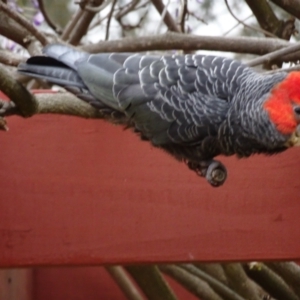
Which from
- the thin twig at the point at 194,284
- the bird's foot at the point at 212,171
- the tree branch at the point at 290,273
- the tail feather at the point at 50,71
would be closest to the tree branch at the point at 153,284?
the thin twig at the point at 194,284

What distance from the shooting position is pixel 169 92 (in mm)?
958

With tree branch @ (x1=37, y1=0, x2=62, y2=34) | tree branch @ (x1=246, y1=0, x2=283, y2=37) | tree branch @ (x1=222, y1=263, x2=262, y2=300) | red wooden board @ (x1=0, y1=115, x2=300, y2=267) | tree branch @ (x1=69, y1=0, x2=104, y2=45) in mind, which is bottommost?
tree branch @ (x1=222, y1=263, x2=262, y2=300)

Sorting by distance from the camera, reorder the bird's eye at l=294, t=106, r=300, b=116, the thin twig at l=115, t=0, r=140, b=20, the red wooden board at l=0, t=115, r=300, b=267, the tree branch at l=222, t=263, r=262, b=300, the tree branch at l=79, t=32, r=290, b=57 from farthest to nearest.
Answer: the thin twig at l=115, t=0, r=140, b=20, the tree branch at l=222, t=263, r=262, b=300, the tree branch at l=79, t=32, r=290, b=57, the red wooden board at l=0, t=115, r=300, b=267, the bird's eye at l=294, t=106, r=300, b=116

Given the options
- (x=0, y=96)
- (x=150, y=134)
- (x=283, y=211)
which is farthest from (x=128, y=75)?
(x=283, y=211)

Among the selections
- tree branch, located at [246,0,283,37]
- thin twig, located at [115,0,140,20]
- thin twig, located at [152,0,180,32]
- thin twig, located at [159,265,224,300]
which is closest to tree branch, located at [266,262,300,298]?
thin twig, located at [159,265,224,300]

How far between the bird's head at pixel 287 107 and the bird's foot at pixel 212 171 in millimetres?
129

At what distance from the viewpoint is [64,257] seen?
104 centimetres

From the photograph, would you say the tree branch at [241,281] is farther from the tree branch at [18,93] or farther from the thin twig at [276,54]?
the tree branch at [18,93]

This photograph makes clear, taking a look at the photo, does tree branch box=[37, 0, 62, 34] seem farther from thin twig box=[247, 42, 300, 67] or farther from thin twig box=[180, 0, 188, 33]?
thin twig box=[247, 42, 300, 67]

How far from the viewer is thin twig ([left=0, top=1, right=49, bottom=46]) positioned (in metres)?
1.12

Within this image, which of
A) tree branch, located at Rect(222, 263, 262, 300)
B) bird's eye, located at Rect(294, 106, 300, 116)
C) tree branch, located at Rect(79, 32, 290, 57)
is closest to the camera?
bird's eye, located at Rect(294, 106, 300, 116)

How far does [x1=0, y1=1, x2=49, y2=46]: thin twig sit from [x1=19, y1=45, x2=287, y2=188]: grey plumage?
0.16m

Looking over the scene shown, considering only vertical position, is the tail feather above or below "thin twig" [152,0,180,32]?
below

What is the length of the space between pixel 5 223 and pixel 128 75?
0.32m
